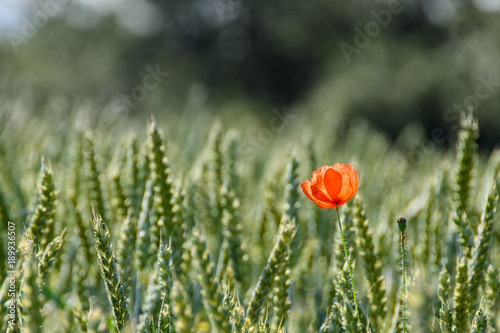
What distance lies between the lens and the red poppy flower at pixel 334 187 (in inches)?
29.5

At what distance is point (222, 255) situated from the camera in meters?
1.07

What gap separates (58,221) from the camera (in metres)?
1.24

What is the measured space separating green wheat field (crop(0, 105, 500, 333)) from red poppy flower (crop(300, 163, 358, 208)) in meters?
0.07

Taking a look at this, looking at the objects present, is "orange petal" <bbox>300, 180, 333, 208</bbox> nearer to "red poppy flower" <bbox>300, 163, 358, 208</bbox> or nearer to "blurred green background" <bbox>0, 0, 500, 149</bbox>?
"red poppy flower" <bbox>300, 163, 358, 208</bbox>

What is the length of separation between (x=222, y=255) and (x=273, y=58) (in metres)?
17.3

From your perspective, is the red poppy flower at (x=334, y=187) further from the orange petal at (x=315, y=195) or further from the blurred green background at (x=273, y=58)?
the blurred green background at (x=273, y=58)

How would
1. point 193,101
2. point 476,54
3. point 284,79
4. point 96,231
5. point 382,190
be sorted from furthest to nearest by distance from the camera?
point 284,79 → point 476,54 → point 193,101 → point 382,190 → point 96,231

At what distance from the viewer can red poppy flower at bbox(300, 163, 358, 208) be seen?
749 mm

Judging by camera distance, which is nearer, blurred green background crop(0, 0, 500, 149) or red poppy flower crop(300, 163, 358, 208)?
red poppy flower crop(300, 163, 358, 208)

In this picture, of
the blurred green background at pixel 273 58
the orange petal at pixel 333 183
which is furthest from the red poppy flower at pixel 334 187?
the blurred green background at pixel 273 58

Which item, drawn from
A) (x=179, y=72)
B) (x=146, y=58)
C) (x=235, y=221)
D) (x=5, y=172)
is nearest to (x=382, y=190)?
(x=235, y=221)

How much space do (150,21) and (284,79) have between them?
6720 millimetres

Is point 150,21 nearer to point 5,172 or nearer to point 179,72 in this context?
point 179,72

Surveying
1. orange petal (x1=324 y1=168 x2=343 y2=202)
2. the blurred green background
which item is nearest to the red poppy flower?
orange petal (x1=324 y1=168 x2=343 y2=202)
